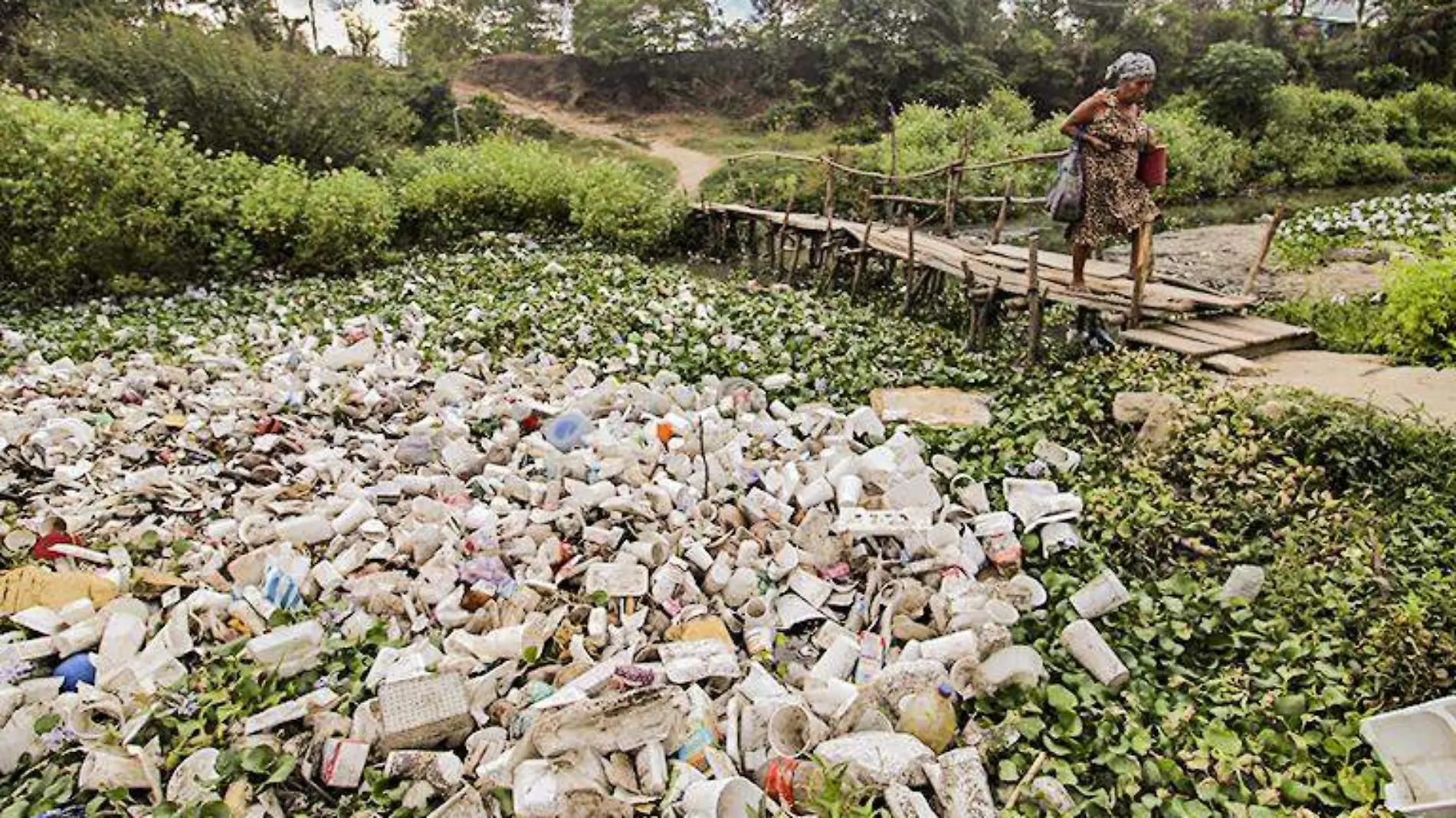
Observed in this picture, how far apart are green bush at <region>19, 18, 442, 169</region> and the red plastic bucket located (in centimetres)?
1016

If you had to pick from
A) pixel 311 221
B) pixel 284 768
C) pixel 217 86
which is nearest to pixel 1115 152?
pixel 284 768

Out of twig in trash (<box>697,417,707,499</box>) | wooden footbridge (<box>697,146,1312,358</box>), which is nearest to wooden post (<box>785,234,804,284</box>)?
wooden footbridge (<box>697,146,1312,358</box>)

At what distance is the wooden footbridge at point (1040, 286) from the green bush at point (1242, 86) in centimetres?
1453

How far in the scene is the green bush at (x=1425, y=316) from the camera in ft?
15.2

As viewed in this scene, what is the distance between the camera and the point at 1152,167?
511 centimetres

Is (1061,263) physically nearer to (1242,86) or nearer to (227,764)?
(227,764)

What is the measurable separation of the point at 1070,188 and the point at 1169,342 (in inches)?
40.7

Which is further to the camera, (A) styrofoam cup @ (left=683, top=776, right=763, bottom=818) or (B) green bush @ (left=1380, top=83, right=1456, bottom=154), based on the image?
(B) green bush @ (left=1380, top=83, right=1456, bottom=154)

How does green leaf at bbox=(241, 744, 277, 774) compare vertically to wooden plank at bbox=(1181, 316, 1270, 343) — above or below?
below

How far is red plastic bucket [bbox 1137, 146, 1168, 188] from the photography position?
5059mm

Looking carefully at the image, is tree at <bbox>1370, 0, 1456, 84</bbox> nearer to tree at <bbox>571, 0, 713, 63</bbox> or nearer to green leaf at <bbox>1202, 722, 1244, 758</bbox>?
tree at <bbox>571, 0, 713, 63</bbox>

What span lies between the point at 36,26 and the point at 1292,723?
63.6 feet

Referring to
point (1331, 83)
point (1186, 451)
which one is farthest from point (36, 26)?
point (1331, 83)

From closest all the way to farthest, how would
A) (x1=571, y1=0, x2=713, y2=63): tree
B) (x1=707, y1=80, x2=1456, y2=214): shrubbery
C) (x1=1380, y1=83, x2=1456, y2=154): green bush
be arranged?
(x1=707, y1=80, x2=1456, y2=214): shrubbery, (x1=1380, y1=83, x2=1456, y2=154): green bush, (x1=571, y1=0, x2=713, y2=63): tree
